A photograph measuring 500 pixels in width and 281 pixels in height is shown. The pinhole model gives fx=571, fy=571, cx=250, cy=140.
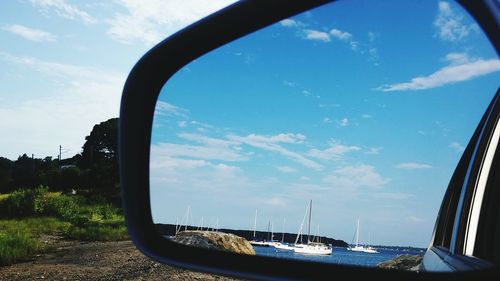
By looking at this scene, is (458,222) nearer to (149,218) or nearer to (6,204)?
(149,218)

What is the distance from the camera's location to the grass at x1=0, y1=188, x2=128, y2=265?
A: 23.6 meters

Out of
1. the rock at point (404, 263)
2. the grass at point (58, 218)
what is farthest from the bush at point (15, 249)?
the rock at point (404, 263)

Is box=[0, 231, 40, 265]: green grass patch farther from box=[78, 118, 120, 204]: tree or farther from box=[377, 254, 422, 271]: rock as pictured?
box=[78, 118, 120, 204]: tree

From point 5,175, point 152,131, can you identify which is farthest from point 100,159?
point 152,131

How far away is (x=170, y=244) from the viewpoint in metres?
2.02

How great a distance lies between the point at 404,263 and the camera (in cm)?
141

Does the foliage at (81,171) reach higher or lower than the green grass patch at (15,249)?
higher

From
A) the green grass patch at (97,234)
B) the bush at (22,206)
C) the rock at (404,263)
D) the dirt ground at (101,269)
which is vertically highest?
the bush at (22,206)

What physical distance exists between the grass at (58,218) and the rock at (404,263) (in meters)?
21.8

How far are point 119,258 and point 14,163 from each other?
3811 inches

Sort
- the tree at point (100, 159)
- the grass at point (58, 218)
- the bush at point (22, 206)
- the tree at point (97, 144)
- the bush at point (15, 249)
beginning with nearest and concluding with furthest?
the bush at point (15, 249) → the grass at point (58, 218) → the bush at point (22, 206) → the tree at point (100, 159) → the tree at point (97, 144)

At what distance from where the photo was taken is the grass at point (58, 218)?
23.6 metres

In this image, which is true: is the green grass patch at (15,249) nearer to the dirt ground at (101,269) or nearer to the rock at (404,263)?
the dirt ground at (101,269)

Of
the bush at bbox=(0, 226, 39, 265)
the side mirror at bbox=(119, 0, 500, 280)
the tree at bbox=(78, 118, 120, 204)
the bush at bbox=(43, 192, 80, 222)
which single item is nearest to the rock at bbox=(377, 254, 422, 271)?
the side mirror at bbox=(119, 0, 500, 280)
